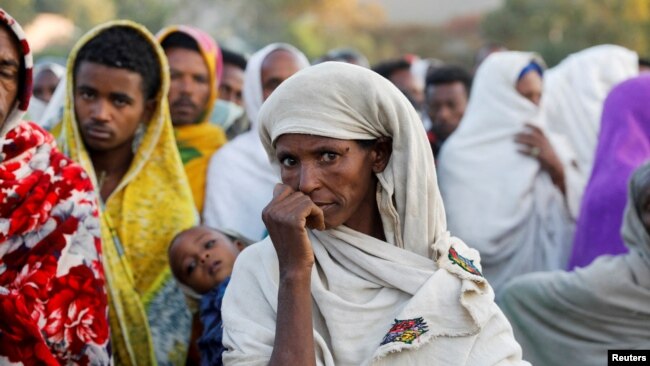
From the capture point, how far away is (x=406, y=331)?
2779mm

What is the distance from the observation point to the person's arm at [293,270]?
271 centimetres

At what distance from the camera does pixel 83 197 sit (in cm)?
360

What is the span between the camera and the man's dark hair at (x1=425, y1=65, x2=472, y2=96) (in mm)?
7316

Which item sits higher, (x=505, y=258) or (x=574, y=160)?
(x=574, y=160)

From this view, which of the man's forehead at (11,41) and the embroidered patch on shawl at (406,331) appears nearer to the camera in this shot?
the embroidered patch on shawl at (406,331)

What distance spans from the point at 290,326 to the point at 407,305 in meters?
0.36

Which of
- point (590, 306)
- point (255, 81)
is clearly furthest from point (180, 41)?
point (590, 306)

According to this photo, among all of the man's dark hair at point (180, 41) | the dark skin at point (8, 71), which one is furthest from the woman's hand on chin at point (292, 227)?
the man's dark hair at point (180, 41)

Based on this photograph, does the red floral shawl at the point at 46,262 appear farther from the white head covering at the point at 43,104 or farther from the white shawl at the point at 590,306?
the white shawl at the point at 590,306

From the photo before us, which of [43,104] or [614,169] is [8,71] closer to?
[614,169]

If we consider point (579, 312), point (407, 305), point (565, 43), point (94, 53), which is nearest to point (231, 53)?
point (94, 53)

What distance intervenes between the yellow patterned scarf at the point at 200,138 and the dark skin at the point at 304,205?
2.31 meters

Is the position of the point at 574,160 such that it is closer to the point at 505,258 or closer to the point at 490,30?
the point at 505,258

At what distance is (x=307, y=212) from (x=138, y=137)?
6.48 ft
